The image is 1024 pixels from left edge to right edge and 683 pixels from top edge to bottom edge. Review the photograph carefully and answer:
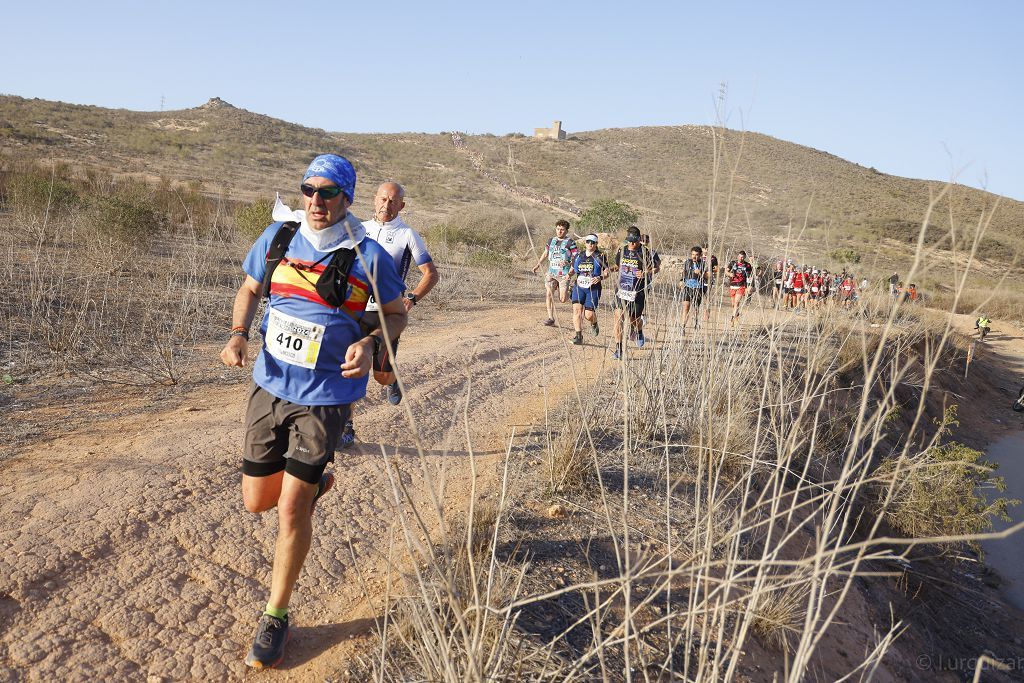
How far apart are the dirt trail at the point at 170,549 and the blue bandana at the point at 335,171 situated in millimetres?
883

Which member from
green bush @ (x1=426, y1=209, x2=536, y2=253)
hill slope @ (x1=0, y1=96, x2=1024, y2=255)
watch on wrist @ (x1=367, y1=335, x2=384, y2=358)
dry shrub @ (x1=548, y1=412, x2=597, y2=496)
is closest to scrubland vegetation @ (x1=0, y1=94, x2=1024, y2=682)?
dry shrub @ (x1=548, y1=412, x2=597, y2=496)

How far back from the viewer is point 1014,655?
667 centimetres

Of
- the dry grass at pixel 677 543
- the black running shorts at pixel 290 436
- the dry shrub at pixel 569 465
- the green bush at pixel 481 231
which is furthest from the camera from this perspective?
the green bush at pixel 481 231

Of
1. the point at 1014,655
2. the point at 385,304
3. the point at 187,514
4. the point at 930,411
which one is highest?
the point at 385,304

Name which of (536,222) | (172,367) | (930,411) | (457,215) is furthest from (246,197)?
(930,411)

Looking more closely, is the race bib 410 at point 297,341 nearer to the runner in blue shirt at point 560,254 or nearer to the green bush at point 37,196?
the runner in blue shirt at point 560,254

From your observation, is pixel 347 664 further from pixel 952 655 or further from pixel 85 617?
pixel 952 655

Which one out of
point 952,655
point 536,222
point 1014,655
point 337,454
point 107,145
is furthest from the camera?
point 107,145

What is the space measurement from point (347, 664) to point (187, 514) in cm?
139

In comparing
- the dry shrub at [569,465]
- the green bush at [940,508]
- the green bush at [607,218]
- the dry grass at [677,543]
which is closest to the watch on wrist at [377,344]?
the dry grass at [677,543]

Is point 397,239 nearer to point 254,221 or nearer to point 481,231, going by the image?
point 254,221

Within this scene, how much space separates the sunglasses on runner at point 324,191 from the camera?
8.67 feet

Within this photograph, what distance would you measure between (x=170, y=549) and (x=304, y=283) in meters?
1.59

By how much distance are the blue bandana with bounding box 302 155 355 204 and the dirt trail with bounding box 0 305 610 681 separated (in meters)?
0.88
